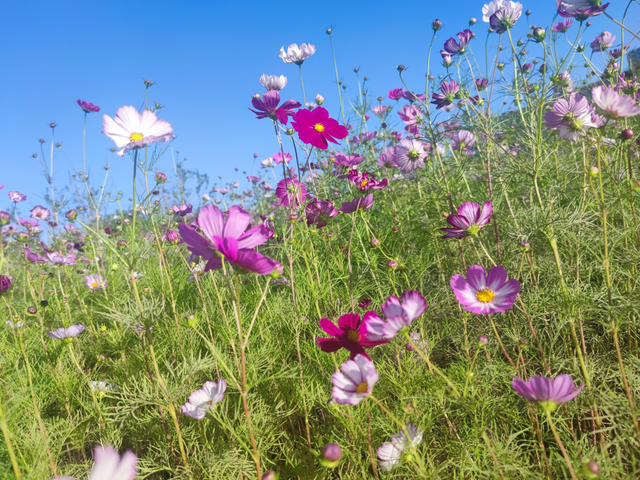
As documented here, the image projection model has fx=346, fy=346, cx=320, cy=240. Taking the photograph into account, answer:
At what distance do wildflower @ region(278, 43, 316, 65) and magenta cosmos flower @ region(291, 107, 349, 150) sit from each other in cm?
42

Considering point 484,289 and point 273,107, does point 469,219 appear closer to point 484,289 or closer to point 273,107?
point 484,289

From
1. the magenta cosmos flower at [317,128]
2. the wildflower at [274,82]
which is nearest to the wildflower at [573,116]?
the magenta cosmos flower at [317,128]

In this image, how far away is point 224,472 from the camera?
945 mm

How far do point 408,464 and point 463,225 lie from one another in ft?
1.97

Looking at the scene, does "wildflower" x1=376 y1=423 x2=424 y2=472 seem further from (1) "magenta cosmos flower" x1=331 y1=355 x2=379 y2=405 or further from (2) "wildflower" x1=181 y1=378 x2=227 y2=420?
(2) "wildflower" x1=181 y1=378 x2=227 y2=420

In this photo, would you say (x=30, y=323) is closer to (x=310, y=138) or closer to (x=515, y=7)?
(x=310, y=138)

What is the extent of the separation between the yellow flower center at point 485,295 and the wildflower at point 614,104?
0.53 metres

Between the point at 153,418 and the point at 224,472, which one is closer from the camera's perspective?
the point at 224,472

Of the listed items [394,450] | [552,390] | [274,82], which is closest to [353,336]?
[394,450]

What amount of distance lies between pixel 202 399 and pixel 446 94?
146 cm

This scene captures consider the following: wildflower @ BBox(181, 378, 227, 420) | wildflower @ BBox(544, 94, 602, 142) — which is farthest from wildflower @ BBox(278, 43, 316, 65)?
wildflower @ BBox(181, 378, 227, 420)

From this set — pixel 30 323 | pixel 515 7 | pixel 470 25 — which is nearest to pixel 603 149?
pixel 515 7

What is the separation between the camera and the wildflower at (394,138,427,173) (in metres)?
1.62

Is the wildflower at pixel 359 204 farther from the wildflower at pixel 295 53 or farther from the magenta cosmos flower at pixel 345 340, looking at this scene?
the wildflower at pixel 295 53
